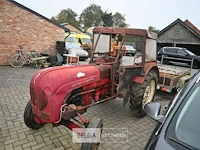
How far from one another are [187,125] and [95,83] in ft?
5.91

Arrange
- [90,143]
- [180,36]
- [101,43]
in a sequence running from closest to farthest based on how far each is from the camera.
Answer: [90,143], [101,43], [180,36]

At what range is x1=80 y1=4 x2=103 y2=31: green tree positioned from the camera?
36406 mm

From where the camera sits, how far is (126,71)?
10.2ft

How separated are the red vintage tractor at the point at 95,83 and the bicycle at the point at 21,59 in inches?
247

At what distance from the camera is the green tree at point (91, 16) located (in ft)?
119

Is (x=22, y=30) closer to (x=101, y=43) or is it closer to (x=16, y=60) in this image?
(x=16, y=60)

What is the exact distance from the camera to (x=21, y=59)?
28.8 feet

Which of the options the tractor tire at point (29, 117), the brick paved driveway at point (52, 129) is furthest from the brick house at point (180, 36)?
the tractor tire at point (29, 117)

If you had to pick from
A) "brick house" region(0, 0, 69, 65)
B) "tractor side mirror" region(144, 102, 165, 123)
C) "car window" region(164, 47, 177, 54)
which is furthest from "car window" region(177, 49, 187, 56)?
"tractor side mirror" region(144, 102, 165, 123)

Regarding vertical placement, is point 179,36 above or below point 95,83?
above

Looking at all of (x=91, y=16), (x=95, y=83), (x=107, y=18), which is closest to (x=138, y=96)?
(x=95, y=83)

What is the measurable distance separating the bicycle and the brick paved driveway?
4.41 meters

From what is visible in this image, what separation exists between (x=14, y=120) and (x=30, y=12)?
24.5ft

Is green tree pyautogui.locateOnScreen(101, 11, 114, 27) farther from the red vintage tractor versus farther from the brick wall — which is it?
the red vintage tractor
